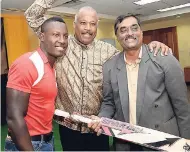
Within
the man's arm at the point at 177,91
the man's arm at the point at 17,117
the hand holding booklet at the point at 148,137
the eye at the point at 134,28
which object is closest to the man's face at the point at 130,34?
the eye at the point at 134,28

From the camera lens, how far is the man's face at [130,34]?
5.48 ft

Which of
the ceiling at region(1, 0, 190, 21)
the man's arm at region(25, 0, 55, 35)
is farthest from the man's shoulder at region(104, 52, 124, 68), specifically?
the ceiling at region(1, 0, 190, 21)

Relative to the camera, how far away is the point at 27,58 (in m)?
1.34

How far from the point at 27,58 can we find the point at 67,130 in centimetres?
82

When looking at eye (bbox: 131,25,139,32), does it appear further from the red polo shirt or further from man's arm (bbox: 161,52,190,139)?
the red polo shirt

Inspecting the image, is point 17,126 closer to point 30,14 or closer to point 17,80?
point 17,80

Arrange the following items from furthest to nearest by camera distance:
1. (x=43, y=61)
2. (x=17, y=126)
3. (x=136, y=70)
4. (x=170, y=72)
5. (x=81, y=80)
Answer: (x=81, y=80), (x=136, y=70), (x=170, y=72), (x=43, y=61), (x=17, y=126)

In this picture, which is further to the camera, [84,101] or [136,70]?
[84,101]

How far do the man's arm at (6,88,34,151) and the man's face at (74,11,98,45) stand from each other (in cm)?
76

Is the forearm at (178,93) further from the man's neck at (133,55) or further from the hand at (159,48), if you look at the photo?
the man's neck at (133,55)

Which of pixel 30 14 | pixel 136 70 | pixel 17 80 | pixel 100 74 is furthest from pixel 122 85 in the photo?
pixel 30 14

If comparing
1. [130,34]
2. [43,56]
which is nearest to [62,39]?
[43,56]

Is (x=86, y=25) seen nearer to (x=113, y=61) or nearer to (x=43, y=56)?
(x=113, y=61)

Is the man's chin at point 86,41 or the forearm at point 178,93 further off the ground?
the man's chin at point 86,41
